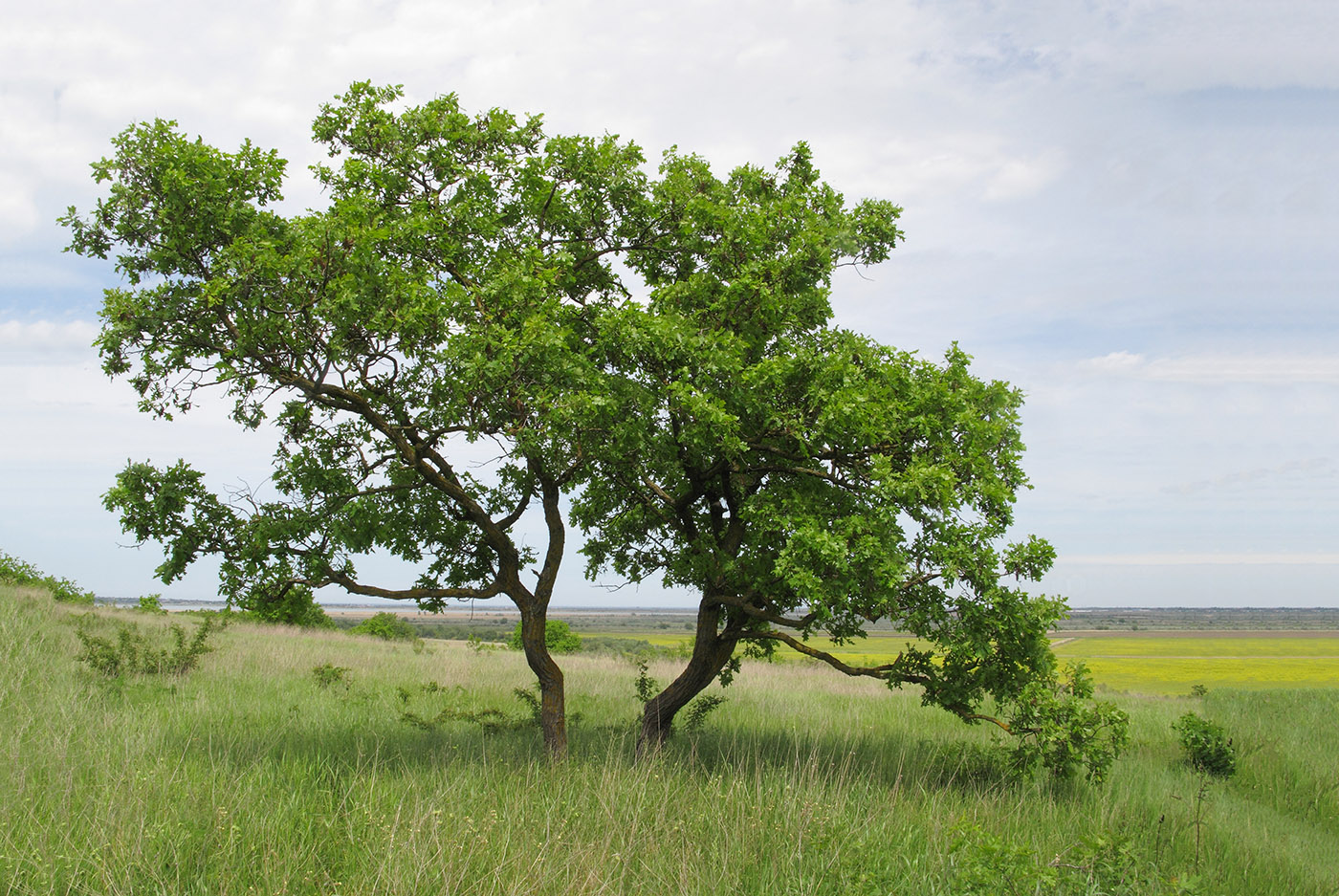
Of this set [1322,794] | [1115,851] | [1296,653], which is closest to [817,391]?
[1115,851]

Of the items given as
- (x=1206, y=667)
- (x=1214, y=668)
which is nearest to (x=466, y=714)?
(x=1214, y=668)

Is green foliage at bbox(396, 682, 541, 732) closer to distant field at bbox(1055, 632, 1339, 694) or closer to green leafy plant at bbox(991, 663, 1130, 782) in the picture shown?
green leafy plant at bbox(991, 663, 1130, 782)

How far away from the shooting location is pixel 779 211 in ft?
39.1

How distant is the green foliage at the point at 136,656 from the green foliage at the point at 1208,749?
21161 millimetres

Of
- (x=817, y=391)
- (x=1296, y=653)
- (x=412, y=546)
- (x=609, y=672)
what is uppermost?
(x=817, y=391)

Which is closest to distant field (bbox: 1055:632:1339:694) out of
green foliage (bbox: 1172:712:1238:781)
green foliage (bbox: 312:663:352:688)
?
green foliage (bbox: 1172:712:1238:781)

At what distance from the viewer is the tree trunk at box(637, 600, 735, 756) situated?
41.0 ft

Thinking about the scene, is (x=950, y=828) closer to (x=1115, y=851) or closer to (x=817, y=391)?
(x=1115, y=851)

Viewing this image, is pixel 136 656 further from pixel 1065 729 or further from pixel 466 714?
pixel 1065 729

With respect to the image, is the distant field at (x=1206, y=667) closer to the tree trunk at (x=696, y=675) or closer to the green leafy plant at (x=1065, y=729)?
the tree trunk at (x=696, y=675)

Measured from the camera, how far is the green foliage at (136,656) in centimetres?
1588

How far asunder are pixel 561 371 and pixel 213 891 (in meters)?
Result: 5.99

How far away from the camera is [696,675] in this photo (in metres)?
12.5

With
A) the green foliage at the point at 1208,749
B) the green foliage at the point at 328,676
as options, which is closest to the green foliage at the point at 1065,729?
the green foliage at the point at 1208,749
